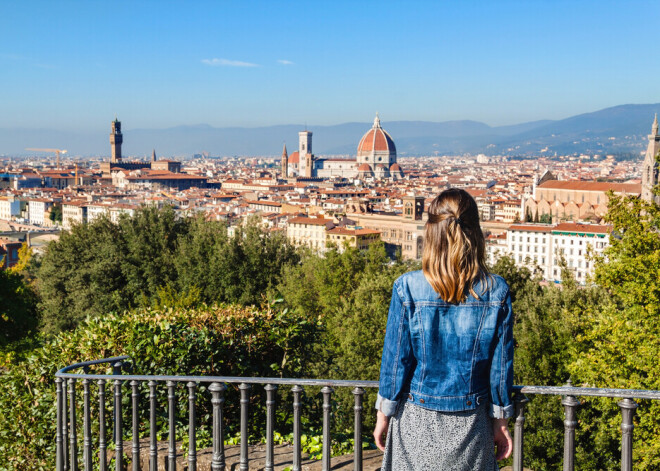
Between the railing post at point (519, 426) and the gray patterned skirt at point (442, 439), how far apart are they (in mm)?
207

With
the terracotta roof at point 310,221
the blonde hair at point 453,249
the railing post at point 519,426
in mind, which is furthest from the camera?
the terracotta roof at point 310,221

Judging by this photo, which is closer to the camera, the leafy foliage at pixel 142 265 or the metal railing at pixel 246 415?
the metal railing at pixel 246 415

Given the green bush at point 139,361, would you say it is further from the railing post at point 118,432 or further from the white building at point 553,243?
the white building at point 553,243

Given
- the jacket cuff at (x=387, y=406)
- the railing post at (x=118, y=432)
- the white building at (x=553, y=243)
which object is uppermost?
the jacket cuff at (x=387, y=406)

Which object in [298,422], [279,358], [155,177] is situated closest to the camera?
[298,422]

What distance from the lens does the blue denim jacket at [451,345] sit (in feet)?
7.42

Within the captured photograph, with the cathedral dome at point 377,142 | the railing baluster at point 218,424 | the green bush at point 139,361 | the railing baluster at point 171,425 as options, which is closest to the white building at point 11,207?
the cathedral dome at point 377,142

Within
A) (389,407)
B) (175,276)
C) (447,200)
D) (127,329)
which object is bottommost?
(175,276)

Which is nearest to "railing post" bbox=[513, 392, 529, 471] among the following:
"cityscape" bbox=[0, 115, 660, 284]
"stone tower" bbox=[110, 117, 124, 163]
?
"cityscape" bbox=[0, 115, 660, 284]

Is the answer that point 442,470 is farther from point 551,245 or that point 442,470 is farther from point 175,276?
point 551,245

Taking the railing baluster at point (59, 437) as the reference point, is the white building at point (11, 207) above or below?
below

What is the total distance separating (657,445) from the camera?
7.81 m

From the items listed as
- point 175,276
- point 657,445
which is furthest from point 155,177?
point 657,445

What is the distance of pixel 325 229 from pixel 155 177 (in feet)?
310
